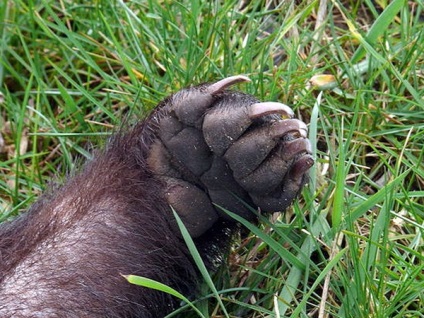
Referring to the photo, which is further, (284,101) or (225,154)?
(284,101)

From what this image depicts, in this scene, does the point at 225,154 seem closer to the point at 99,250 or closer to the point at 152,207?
the point at 152,207

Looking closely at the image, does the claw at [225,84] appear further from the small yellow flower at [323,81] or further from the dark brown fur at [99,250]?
the small yellow flower at [323,81]

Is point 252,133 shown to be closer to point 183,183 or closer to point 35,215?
point 183,183

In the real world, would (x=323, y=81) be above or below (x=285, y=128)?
below

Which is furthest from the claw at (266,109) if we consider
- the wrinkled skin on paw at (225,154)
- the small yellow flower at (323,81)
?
the small yellow flower at (323,81)

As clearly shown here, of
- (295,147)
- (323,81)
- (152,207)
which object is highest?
(295,147)

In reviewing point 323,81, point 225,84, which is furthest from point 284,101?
point 225,84

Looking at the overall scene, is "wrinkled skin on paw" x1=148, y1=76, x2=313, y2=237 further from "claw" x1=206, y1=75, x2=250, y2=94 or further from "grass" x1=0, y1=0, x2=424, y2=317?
"grass" x1=0, y1=0, x2=424, y2=317
